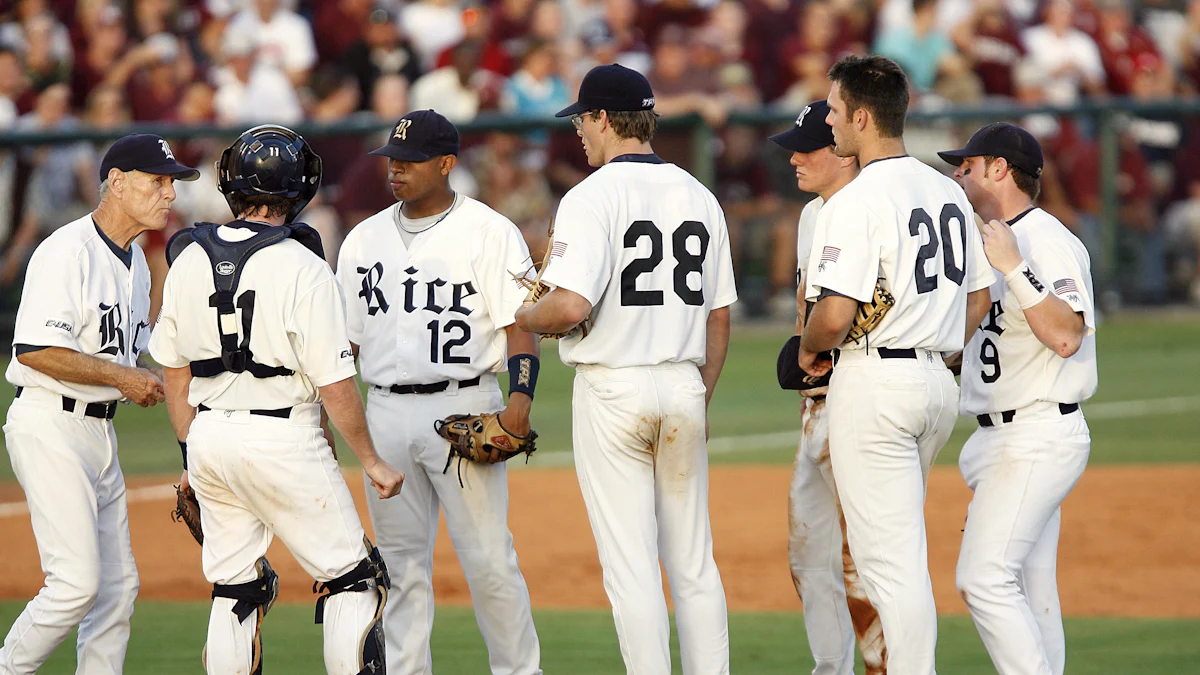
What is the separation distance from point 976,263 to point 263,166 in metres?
2.44

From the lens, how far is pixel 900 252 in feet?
16.2

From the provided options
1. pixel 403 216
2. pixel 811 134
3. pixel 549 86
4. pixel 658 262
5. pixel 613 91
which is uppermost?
pixel 549 86

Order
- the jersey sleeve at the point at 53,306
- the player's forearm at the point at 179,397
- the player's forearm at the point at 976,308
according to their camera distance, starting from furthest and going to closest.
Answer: the jersey sleeve at the point at 53,306 → the player's forearm at the point at 976,308 → the player's forearm at the point at 179,397

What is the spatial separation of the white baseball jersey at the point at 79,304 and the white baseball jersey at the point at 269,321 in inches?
25.2

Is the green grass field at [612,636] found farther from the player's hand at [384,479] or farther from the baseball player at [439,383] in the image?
the player's hand at [384,479]

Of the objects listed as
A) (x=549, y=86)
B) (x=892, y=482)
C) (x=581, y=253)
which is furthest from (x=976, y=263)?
(x=549, y=86)

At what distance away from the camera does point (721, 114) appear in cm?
1557

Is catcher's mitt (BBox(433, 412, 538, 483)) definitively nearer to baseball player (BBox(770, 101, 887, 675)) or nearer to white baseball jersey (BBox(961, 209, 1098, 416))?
baseball player (BBox(770, 101, 887, 675))

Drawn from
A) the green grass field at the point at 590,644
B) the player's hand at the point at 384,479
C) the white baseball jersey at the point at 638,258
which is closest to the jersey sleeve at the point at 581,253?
the white baseball jersey at the point at 638,258

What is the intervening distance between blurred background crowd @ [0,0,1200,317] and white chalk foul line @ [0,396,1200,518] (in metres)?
2.89

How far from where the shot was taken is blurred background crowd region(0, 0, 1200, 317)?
15062 mm

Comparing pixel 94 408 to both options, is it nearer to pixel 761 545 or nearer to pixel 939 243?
pixel 939 243

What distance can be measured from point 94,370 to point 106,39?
11.5 metres

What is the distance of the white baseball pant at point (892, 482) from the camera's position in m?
4.97
